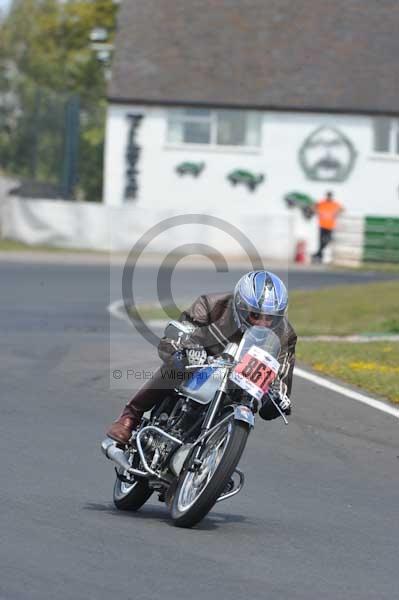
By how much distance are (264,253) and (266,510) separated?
2950 centimetres

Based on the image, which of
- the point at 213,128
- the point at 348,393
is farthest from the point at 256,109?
the point at 348,393

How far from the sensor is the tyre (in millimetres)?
7016

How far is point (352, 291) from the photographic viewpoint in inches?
984

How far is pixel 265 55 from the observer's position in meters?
41.4

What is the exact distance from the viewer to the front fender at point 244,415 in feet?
23.2

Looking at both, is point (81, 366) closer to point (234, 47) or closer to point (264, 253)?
point (264, 253)

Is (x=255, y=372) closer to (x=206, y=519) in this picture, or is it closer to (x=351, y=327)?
(x=206, y=519)

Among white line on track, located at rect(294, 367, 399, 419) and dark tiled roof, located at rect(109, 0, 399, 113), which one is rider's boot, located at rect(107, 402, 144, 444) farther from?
dark tiled roof, located at rect(109, 0, 399, 113)

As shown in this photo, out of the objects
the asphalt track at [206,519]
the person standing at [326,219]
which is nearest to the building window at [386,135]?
the person standing at [326,219]

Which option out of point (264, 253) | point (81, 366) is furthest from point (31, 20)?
point (81, 366)

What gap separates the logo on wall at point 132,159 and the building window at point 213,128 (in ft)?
3.47

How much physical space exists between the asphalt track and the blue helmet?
115 cm

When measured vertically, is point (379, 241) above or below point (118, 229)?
below

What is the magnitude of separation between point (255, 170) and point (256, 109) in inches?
72.0
